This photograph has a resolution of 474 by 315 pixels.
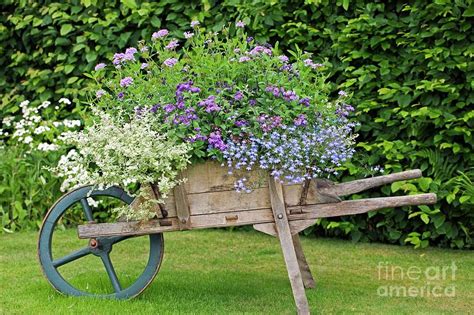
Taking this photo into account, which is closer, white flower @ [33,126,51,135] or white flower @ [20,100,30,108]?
white flower @ [33,126,51,135]

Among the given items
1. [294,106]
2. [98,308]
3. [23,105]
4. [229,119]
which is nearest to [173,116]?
[229,119]

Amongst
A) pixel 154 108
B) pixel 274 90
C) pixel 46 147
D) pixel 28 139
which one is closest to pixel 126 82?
pixel 154 108

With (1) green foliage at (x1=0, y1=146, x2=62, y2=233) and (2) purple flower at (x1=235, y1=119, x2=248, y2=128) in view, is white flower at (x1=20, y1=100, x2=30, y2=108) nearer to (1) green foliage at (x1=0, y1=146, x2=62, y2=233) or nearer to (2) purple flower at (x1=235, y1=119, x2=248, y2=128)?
(1) green foliage at (x1=0, y1=146, x2=62, y2=233)

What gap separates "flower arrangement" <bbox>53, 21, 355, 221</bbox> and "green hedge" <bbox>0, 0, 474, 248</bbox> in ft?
4.29

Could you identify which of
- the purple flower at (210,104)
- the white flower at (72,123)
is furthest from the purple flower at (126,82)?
the white flower at (72,123)

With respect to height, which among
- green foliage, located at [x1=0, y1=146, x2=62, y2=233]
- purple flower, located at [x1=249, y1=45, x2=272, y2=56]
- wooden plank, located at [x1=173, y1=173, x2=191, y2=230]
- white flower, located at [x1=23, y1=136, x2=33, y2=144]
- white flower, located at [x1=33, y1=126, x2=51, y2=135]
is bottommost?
green foliage, located at [x1=0, y1=146, x2=62, y2=233]

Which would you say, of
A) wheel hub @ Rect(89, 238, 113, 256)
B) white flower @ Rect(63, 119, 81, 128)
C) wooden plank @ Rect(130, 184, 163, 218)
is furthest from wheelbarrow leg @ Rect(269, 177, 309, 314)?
white flower @ Rect(63, 119, 81, 128)

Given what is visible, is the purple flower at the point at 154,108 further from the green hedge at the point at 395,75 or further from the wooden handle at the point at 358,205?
the green hedge at the point at 395,75

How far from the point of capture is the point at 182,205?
3826mm

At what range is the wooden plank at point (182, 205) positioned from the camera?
3818 millimetres

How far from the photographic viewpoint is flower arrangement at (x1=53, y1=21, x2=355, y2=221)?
3656 mm

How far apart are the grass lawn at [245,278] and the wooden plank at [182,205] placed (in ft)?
1.40

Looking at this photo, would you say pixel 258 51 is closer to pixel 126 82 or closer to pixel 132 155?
pixel 126 82

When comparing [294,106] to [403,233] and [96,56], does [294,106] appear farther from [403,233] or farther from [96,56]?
[96,56]
